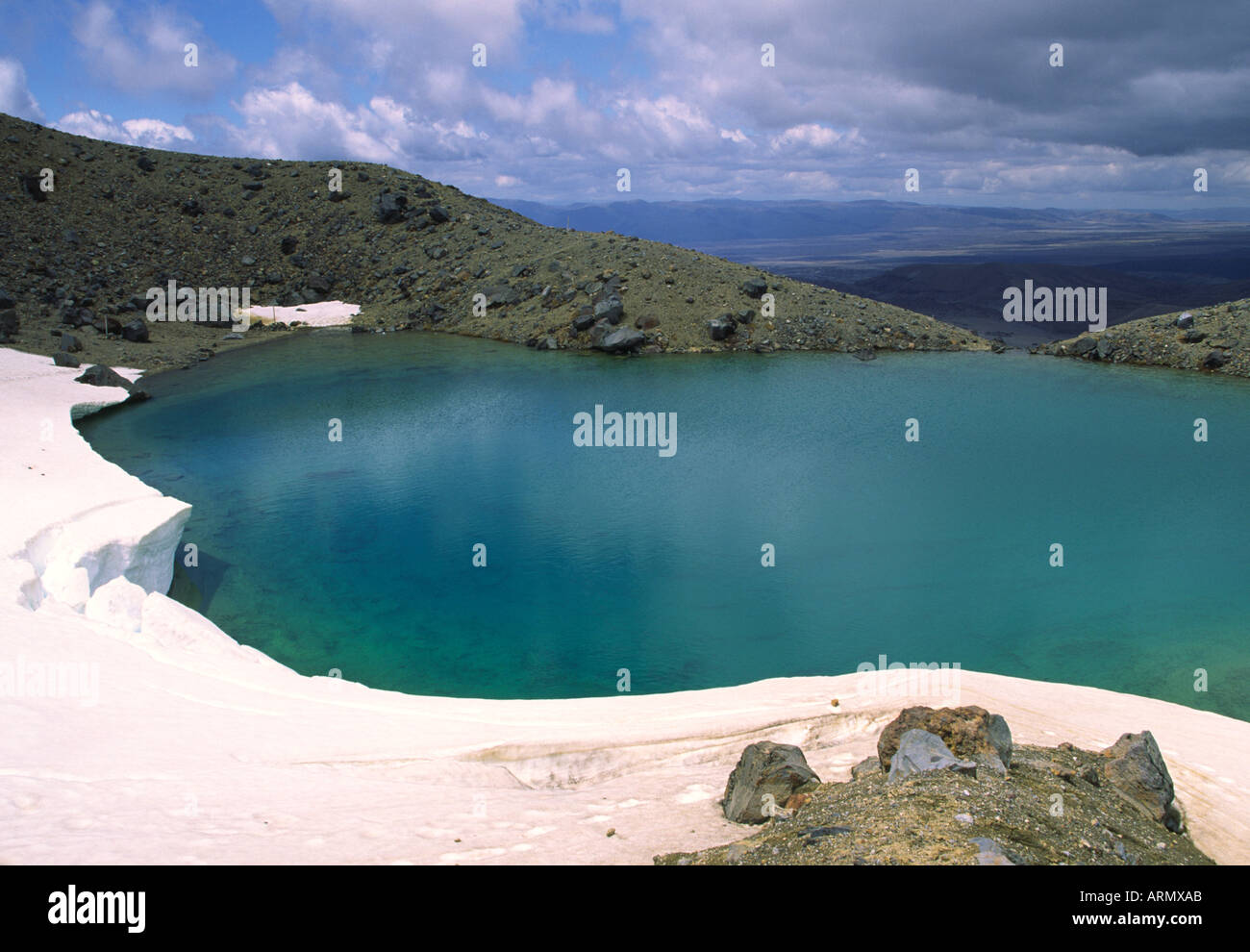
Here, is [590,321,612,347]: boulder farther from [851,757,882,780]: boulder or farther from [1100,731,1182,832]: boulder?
[1100,731,1182,832]: boulder

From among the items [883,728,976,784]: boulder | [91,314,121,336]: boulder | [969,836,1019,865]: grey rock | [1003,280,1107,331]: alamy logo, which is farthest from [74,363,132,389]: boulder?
[1003,280,1107,331]: alamy logo

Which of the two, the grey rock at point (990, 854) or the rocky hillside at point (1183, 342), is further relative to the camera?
the rocky hillside at point (1183, 342)

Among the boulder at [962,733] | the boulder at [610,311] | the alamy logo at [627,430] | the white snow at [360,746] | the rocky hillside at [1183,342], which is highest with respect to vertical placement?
the boulder at [610,311]

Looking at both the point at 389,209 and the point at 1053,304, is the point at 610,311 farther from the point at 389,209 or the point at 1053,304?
the point at 1053,304

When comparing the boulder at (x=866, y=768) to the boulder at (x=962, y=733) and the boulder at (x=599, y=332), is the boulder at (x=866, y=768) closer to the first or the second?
the boulder at (x=962, y=733)

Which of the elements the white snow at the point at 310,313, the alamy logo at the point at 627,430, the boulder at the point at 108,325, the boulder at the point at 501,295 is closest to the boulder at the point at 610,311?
the boulder at the point at 501,295

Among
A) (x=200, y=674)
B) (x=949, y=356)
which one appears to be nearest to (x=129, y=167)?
(x=949, y=356)
